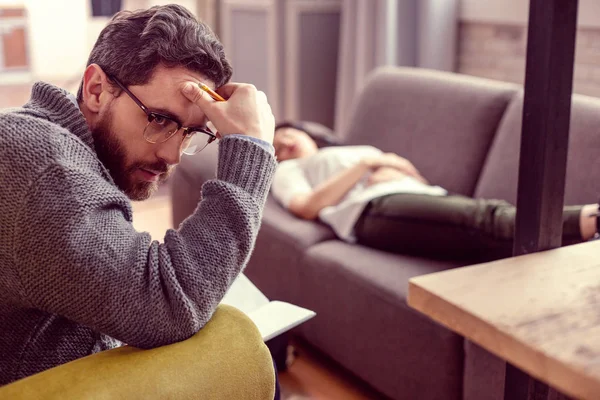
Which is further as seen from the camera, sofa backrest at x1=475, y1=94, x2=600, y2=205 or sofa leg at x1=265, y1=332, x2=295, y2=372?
sofa leg at x1=265, y1=332, x2=295, y2=372

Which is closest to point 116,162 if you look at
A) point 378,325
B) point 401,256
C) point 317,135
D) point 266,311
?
point 266,311

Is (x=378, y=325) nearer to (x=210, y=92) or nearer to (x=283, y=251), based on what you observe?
(x=283, y=251)

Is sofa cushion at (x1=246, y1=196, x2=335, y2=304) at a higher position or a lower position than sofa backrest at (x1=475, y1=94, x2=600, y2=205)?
lower

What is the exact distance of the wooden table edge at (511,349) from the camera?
659 mm

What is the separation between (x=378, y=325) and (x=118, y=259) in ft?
3.86

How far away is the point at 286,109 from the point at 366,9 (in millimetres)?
894

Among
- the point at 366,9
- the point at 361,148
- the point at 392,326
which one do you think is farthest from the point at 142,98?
the point at 366,9

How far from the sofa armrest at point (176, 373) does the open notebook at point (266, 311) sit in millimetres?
176

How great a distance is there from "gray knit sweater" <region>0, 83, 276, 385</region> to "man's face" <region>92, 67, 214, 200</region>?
90 mm

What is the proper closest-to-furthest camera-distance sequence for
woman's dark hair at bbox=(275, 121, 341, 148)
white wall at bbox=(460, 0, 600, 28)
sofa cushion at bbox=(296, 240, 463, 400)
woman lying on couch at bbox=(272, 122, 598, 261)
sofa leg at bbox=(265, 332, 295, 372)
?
sofa cushion at bbox=(296, 240, 463, 400) < woman lying on couch at bbox=(272, 122, 598, 261) < sofa leg at bbox=(265, 332, 295, 372) < white wall at bbox=(460, 0, 600, 28) < woman's dark hair at bbox=(275, 121, 341, 148)

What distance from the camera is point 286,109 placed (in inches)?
168

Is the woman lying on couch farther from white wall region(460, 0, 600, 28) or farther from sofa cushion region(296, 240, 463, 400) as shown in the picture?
white wall region(460, 0, 600, 28)

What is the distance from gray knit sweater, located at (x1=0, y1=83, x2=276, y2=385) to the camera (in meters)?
0.95

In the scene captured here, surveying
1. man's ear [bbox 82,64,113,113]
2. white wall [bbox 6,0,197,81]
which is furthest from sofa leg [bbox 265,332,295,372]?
white wall [bbox 6,0,197,81]
